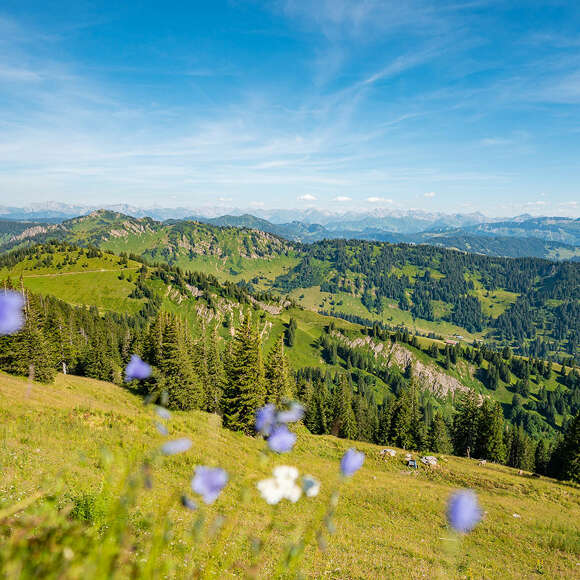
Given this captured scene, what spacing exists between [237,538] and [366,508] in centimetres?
1508

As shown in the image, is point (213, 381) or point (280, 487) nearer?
point (280, 487)

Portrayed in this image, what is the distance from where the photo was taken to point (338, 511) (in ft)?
68.2

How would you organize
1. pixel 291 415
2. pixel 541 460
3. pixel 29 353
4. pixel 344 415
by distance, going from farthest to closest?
1. pixel 541 460
2. pixel 344 415
3. pixel 29 353
4. pixel 291 415

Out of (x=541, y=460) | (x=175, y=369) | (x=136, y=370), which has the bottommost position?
(x=541, y=460)

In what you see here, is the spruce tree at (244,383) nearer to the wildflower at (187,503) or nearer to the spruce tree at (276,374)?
the spruce tree at (276,374)

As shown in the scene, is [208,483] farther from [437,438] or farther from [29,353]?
[437,438]

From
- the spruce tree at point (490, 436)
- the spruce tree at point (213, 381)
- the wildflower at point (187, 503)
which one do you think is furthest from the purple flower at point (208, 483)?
the spruce tree at point (490, 436)

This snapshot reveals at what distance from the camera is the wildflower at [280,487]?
2.10 metres

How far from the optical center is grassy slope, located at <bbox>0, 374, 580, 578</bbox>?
9.96m

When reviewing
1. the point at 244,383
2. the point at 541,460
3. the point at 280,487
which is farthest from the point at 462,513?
the point at 541,460

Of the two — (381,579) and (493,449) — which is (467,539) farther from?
(493,449)

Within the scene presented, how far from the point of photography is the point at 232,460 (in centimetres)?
2070

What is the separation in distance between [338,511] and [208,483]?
2275 cm

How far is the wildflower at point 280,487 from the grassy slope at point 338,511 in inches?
26.3
